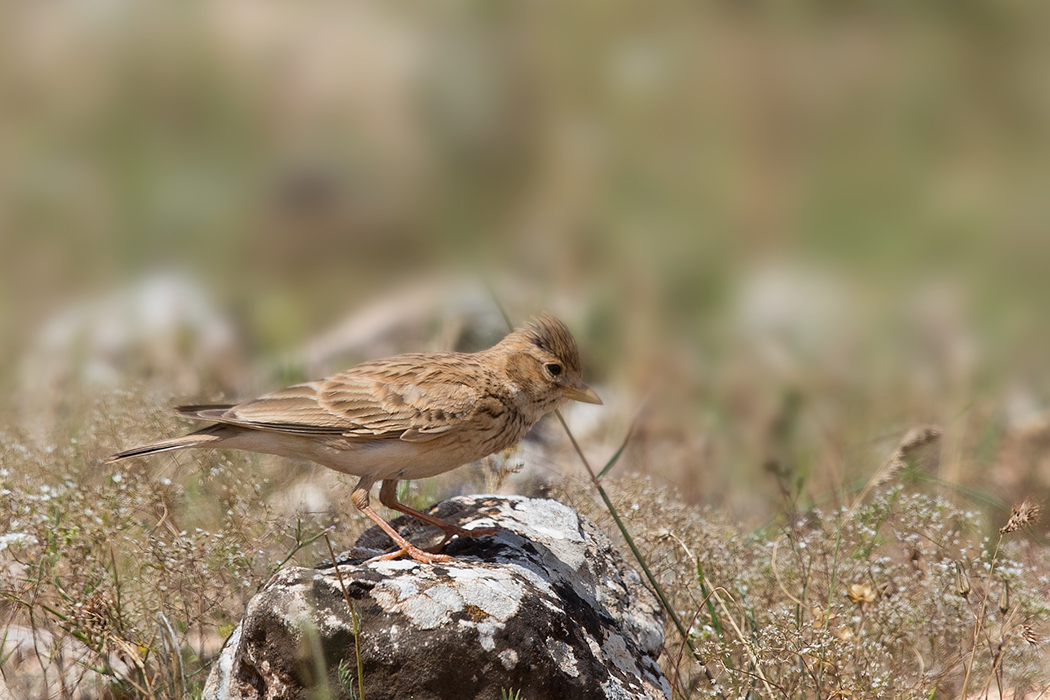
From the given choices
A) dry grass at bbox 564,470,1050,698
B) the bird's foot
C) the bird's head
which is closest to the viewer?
the bird's foot

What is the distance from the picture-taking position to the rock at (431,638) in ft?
9.43

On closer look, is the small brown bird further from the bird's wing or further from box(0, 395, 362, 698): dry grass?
box(0, 395, 362, 698): dry grass

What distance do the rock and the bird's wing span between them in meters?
0.47

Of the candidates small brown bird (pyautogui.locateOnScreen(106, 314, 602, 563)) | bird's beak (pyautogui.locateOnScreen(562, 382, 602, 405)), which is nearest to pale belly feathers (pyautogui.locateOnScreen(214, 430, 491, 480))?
small brown bird (pyautogui.locateOnScreen(106, 314, 602, 563))

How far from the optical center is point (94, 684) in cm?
365

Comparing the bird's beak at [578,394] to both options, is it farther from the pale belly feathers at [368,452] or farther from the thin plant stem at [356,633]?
the thin plant stem at [356,633]

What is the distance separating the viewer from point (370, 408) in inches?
146

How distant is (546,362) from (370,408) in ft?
2.26

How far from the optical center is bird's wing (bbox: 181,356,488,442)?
3648 millimetres

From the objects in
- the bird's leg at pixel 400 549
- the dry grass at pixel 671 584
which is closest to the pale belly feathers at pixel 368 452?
the bird's leg at pixel 400 549

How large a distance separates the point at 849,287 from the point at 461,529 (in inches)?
88.1

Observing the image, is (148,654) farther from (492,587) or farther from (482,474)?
(482,474)

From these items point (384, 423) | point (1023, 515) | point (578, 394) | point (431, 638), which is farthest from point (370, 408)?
point (1023, 515)

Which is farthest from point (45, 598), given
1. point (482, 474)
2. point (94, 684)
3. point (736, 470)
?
point (736, 470)
